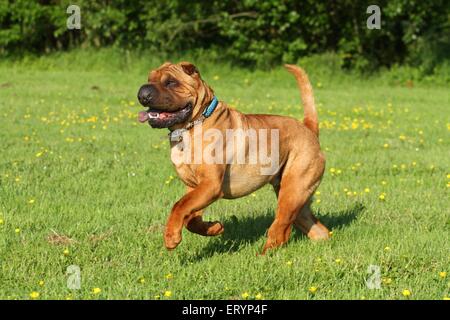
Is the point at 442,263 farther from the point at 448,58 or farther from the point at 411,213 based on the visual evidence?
the point at 448,58

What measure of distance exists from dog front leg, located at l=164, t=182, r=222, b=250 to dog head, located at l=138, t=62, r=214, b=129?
0.52 meters

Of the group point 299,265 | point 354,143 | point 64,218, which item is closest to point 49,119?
point 354,143

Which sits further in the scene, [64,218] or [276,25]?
[276,25]

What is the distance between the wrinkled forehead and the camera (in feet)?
17.9

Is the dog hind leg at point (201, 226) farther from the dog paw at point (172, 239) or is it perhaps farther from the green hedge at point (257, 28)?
the green hedge at point (257, 28)

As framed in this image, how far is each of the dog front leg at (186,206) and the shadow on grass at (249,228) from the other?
1.94 ft

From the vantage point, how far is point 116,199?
763 cm

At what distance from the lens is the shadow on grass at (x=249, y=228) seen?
6145mm

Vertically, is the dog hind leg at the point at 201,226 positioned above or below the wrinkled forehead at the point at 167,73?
below

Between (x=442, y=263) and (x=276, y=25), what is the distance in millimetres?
15846

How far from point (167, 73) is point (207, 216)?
210cm

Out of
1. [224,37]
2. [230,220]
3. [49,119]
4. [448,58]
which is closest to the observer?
[230,220]

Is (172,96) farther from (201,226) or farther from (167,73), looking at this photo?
(201,226)

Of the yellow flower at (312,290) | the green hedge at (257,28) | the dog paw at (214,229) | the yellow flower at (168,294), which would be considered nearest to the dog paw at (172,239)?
the yellow flower at (168,294)
